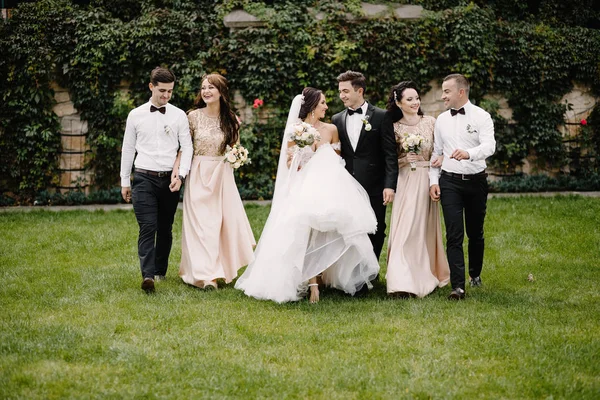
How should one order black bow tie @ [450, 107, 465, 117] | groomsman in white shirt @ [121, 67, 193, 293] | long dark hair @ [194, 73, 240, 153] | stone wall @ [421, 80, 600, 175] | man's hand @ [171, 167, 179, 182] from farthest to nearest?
1. stone wall @ [421, 80, 600, 175]
2. long dark hair @ [194, 73, 240, 153]
3. man's hand @ [171, 167, 179, 182]
4. groomsman in white shirt @ [121, 67, 193, 293]
5. black bow tie @ [450, 107, 465, 117]

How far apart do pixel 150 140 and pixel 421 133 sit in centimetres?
271

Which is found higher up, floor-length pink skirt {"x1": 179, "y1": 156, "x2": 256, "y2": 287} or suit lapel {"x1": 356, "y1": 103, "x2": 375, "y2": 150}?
suit lapel {"x1": 356, "y1": 103, "x2": 375, "y2": 150}

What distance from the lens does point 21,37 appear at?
12.3m

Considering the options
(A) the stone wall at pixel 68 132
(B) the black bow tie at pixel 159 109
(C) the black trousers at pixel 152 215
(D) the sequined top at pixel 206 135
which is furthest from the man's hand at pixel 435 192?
(A) the stone wall at pixel 68 132

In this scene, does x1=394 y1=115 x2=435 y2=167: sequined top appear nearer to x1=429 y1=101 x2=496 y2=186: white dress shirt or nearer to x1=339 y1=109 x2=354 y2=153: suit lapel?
x1=429 y1=101 x2=496 y2=186: white dress shirt

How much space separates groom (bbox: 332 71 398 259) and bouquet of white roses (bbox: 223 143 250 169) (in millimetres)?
1077

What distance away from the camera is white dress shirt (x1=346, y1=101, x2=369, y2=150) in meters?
6.55

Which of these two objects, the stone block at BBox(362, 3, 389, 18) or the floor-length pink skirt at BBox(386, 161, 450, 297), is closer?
the floor-length pink skirt at BBox(386, 161, 450, 297)

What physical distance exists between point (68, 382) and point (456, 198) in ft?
12.5

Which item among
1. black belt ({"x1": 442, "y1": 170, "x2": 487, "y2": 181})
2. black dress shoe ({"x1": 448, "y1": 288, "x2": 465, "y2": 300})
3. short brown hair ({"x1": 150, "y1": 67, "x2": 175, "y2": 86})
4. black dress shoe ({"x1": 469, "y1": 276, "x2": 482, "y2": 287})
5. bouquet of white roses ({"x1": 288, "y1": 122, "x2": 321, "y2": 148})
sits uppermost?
short brown hair ({"x1": 150, "y1": 67, "x2": 175, "y2": 86})

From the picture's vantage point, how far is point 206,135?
712 centimetres

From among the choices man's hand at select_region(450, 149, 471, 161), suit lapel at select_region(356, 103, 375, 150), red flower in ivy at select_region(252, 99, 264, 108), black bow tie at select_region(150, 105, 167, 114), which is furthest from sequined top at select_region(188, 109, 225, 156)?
red flower in ivy at select_region(252, 99, 264, 108)

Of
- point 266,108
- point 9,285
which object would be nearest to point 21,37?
point 266,108

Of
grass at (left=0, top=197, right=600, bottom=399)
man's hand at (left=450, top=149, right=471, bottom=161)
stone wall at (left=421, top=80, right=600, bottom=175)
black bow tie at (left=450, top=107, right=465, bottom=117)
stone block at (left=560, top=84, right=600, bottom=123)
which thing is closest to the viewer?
grass at (left=0, top=197, right=600, bottom=399)
